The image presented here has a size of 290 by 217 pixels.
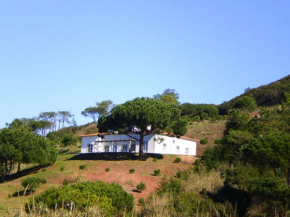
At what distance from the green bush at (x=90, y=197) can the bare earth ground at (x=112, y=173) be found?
11.5m

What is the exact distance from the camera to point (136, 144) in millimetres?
49094

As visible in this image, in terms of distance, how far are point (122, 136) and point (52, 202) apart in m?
33.8

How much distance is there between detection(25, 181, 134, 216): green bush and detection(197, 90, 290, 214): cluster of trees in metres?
6.26

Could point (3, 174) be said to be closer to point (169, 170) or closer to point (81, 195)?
point (169, 170)

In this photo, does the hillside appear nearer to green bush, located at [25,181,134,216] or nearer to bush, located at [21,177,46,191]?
bush, located at [21,177,46,191]

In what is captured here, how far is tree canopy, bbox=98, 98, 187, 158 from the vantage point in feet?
140

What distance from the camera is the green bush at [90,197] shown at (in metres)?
16.0

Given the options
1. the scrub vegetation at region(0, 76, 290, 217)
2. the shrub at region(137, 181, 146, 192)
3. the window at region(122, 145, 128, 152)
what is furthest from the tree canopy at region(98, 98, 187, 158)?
the shrub at region(137, 181, 146, 192)

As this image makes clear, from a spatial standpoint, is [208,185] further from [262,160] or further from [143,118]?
[143,118]

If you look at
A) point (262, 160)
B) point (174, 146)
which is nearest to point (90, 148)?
point (174, 146)

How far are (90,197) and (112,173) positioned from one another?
21488 mm

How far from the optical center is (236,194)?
67.6 feet

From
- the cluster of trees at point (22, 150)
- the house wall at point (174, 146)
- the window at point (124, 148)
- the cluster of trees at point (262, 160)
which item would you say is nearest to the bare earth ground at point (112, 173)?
the cluster of trees at point (22, 150)

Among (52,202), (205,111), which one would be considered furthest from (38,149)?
(205,111)
